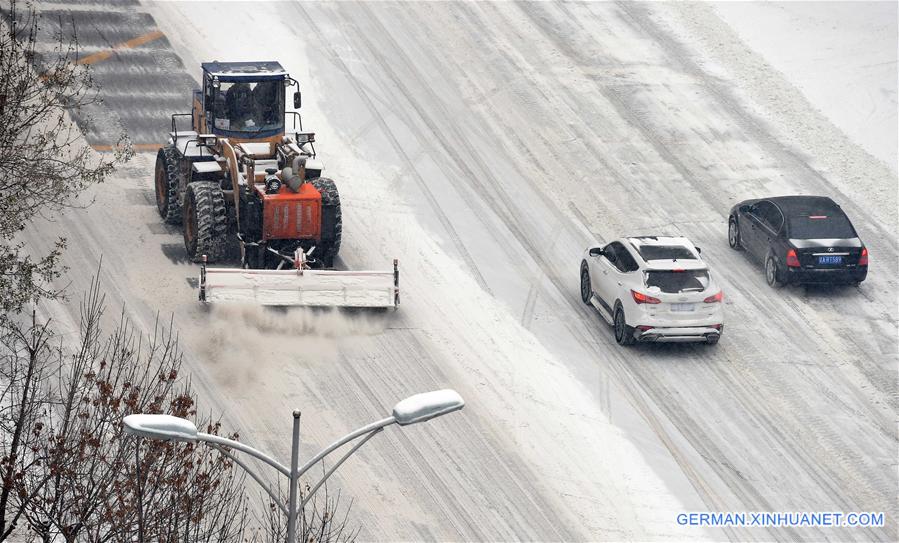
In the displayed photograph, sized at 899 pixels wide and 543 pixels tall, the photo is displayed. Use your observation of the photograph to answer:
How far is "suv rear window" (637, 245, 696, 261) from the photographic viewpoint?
26.1m

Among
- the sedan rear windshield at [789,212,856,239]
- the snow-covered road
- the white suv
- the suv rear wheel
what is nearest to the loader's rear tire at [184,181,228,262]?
the snow-covered road

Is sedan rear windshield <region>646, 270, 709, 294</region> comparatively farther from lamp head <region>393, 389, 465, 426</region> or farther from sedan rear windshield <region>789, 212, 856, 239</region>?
lamp head <region>393, 389, 465, 426</region>

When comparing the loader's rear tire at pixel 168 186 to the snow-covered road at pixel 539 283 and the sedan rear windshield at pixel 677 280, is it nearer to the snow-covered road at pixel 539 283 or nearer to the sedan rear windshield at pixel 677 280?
the snow-covered road at pixel 539 283

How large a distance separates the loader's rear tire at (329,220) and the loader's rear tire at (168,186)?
303 cm

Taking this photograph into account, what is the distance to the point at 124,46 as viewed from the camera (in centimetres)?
3647

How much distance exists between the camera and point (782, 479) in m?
23.0

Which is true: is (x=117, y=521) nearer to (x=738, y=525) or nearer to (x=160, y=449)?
(x=160, y=449)

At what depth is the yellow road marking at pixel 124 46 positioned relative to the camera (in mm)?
35737

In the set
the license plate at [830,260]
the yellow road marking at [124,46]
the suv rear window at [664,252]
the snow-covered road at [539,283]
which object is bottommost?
the snow-covered road at [539,283]

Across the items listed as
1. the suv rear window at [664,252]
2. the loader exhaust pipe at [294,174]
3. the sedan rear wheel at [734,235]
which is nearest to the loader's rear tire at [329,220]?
the loader exhaust pipe at [294,174]

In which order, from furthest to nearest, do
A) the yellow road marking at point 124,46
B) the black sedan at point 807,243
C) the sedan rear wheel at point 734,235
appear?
the yellow road marking at point 124,46, the sedan rear wheel at point 734,235, the black sedan at point 807,243

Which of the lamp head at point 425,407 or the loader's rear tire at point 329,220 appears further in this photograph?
the loader's rear tire at point 329,220

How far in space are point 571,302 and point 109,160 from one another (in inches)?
419

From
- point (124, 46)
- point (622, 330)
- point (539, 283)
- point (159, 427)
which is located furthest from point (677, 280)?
point (124, 46)
